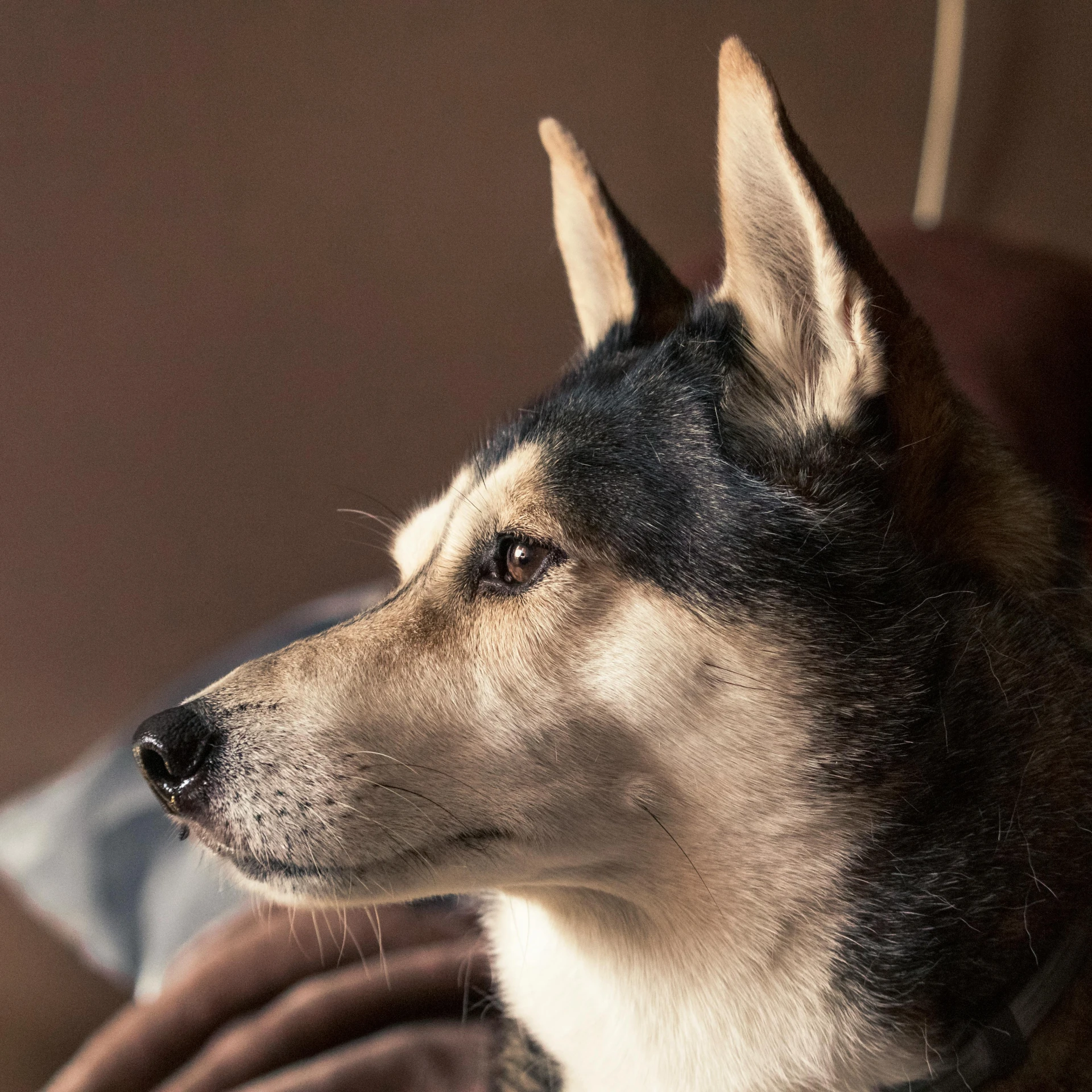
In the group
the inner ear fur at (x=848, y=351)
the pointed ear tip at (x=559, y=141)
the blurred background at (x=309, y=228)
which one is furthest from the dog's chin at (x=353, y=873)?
the blurred background at (x=309, y=228)

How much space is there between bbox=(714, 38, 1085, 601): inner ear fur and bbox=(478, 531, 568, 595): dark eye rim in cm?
21

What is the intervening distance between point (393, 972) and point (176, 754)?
0.64 m

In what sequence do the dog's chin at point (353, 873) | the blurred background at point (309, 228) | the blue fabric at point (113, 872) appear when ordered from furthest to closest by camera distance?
the blurred background at point (309, 228) → the blue fabric at point (113, 872) → the dog's chin at point (353, 873)

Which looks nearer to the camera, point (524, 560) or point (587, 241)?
point (524, 560)

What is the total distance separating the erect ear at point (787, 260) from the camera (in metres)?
0.65

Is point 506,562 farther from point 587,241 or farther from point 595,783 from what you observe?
point 587,241

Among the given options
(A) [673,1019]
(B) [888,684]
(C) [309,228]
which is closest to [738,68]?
(B) [888,684]

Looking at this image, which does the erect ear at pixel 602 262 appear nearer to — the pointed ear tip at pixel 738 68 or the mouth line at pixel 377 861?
the pointed ear tip at pixel 738 68

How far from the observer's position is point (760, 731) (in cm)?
73

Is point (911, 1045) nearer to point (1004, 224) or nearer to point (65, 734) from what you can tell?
point (65, 734)

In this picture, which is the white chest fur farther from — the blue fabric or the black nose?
the blue fabric

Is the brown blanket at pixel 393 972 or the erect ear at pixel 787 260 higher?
the erect ear at pixel 787 260

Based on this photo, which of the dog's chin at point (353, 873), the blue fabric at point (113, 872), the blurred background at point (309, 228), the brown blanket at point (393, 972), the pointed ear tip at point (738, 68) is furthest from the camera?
the blurred background at point (309, 228)

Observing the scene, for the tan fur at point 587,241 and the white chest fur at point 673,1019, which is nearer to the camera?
the white chest fur at point 673,1019
